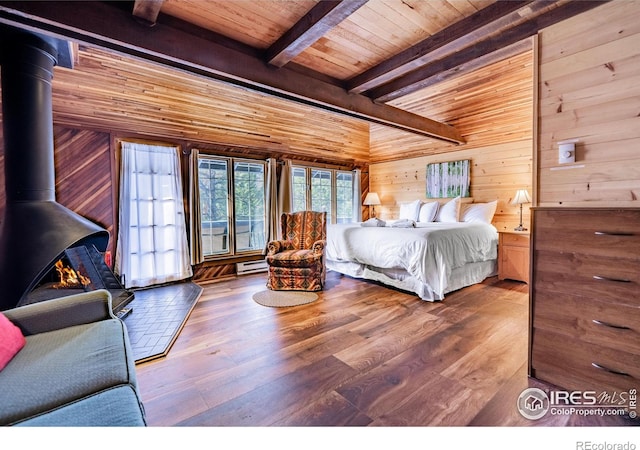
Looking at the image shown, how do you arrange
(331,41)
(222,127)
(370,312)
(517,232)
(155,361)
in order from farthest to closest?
(222,127)
(517,232)
(370,312)
(331,41)
(155,361)

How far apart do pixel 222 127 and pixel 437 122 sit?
3.24 meters

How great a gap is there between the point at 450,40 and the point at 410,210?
136 inches

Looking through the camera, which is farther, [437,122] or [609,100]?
[437,122]

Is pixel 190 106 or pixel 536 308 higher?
pixel 190 106

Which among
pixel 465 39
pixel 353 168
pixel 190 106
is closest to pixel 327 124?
pixel 353 168

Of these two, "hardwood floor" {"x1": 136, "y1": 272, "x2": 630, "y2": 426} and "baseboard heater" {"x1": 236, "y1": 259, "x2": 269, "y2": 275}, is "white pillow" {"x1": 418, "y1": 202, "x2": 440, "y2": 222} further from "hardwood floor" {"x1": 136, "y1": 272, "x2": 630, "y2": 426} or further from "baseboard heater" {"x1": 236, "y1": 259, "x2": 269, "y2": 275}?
"baseboard heater" {"x1": 236, "y1": 259, "x2": 269, "y2": 275}

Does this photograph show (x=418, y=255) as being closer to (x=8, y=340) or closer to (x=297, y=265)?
(x=297, y=265)

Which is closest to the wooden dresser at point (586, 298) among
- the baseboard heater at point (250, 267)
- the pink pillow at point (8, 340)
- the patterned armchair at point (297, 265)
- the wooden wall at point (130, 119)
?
the patterned armchair at point (297, 265)

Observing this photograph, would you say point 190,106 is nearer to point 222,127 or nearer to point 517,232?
point 222,127

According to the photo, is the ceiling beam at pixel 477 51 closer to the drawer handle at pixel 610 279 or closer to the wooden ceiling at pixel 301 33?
the wooden ceiling at pixel 301 33

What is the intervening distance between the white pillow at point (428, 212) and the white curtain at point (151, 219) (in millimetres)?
3868

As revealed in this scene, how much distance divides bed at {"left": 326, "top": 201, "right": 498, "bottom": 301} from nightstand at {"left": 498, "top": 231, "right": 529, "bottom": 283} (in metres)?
0.12

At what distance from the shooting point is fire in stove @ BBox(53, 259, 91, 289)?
2.76m
